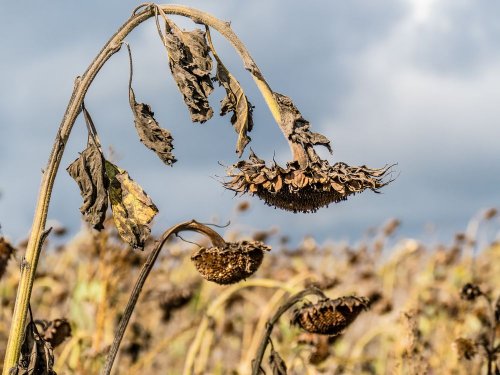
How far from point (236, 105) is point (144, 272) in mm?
455

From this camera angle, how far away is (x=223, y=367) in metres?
7.45

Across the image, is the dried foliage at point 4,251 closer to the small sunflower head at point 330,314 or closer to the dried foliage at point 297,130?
the small sunflower head at point 330,314

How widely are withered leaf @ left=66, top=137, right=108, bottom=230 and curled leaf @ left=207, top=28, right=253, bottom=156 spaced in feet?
1.03

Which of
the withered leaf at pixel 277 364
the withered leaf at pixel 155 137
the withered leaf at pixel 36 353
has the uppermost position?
the withered leaf at pixel 155 137

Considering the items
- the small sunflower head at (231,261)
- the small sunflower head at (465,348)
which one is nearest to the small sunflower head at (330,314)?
the small sunflower head at (231,261)

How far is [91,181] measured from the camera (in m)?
2.28

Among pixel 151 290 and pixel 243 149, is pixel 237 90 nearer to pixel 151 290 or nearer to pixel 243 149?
pixel 243 149

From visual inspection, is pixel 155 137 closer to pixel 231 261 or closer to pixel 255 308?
pixel 231 261

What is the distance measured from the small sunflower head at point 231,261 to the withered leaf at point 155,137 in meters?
0.37

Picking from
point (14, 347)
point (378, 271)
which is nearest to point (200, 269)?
point (14, 347)

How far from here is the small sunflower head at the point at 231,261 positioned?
2.56m

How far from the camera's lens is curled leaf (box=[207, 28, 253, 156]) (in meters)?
2.30

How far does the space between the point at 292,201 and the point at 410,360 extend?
1746 millimetres

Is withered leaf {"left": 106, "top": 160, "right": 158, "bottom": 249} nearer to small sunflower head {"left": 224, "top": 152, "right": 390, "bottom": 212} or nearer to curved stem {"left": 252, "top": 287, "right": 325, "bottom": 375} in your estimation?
small sunflower head {"left": 224, "top": 152, "right": 390, "bottom": 212}
